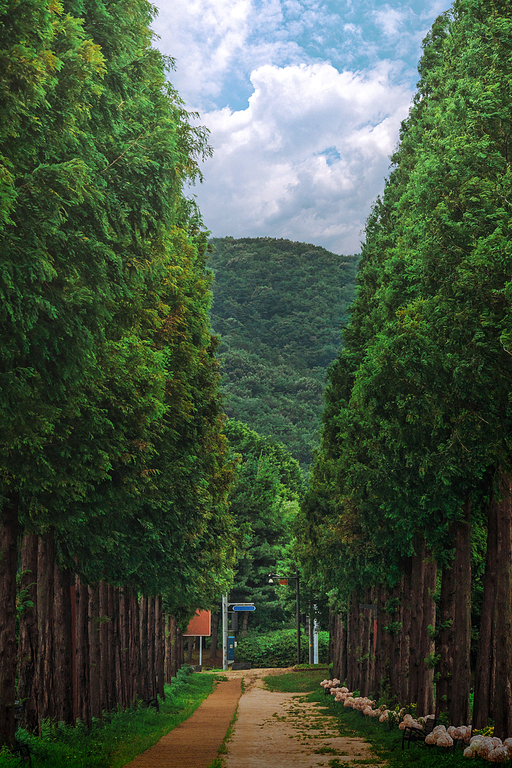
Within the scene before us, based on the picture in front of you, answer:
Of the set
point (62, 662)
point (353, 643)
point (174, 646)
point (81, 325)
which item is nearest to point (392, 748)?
point (62, 662)

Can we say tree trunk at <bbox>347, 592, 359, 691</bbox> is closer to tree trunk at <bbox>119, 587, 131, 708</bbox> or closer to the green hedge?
tree trunk at <bbox>119, 587, 131, 708</bbox>

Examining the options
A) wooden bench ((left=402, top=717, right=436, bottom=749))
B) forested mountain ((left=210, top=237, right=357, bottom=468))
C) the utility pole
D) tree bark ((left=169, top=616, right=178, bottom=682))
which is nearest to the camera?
wooden bench ((left=402, top=717, right=436, bottom=749))

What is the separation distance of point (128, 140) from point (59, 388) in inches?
158

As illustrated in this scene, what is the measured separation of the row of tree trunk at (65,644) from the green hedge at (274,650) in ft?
157

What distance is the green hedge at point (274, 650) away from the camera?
72.6 m

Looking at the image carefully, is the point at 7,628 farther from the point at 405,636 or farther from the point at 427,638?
the point at 405,636

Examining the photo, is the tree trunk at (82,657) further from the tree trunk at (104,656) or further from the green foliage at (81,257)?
the tree trunk at (104,656)

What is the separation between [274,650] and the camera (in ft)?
239

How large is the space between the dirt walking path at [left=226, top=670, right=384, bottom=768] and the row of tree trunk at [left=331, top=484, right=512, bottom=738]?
2136 mm

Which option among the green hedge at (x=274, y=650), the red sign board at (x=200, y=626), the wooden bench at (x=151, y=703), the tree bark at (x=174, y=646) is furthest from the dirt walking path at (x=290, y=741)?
the green hedge at (x=274, y=650)

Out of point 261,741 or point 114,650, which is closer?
point 261,741

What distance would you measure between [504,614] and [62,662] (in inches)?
347

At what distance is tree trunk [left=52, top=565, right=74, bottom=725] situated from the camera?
16469 mm

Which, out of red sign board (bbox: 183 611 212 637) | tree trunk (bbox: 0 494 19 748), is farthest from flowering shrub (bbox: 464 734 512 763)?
red sign board (bbox: 183 611 212 637)
